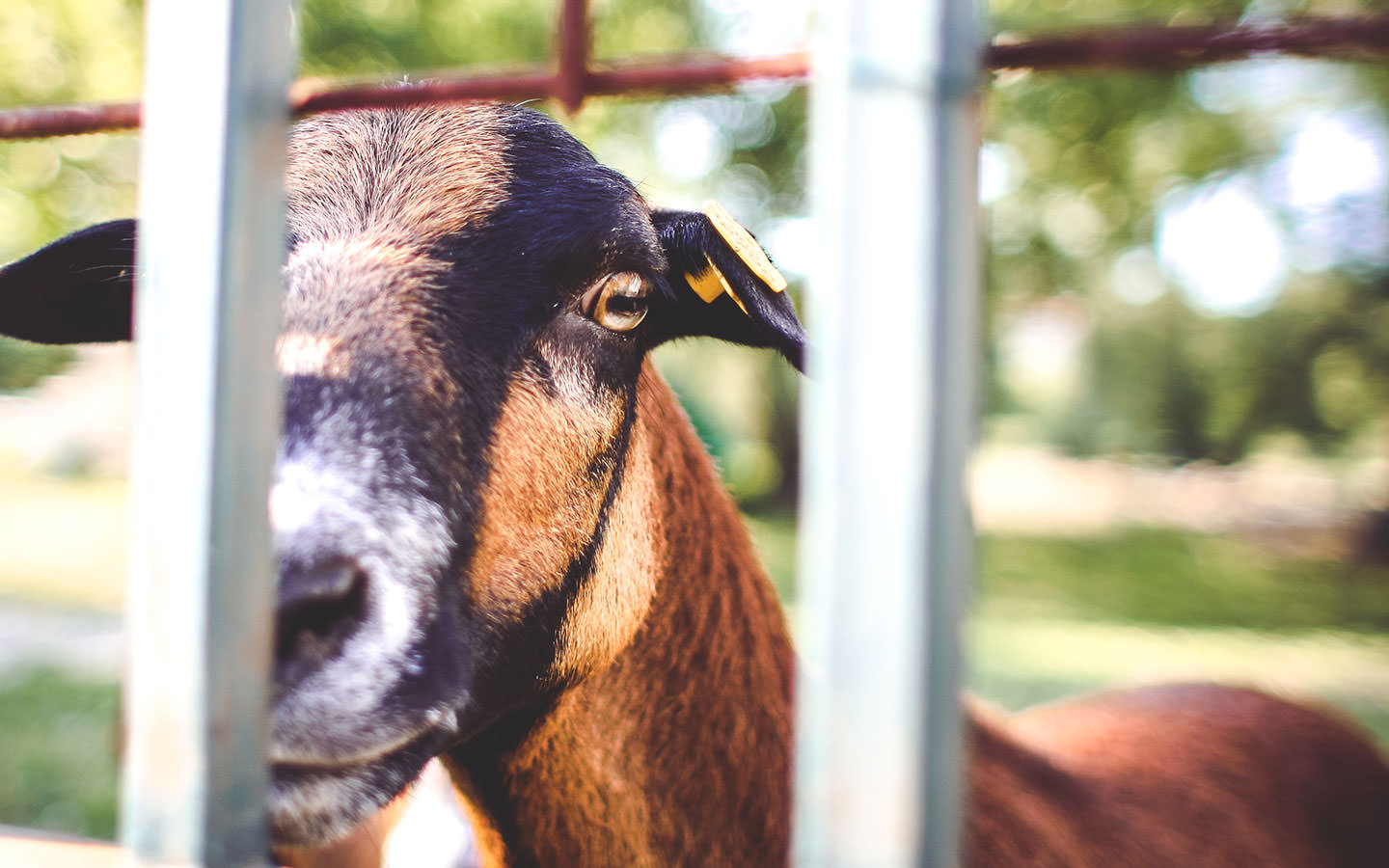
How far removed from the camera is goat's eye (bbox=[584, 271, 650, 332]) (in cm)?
189

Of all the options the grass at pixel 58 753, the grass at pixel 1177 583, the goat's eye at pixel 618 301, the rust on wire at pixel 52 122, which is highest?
the rust on wire at pixel 52 122

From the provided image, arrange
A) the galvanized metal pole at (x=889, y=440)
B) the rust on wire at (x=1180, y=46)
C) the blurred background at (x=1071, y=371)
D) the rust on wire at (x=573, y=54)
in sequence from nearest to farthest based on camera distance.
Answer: the galvanized metal pole at (x=889, y=440) → the rust on wire at (x=1180, y=46) → the rust on wire at (x=573, y=54) → the blurred background at (x=1071, y=371)

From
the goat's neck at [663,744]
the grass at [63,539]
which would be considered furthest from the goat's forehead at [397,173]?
the grass at [63,539]

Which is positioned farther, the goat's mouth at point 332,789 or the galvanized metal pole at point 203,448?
the goat's mouth at point 332,789

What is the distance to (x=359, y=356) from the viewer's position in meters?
1.53

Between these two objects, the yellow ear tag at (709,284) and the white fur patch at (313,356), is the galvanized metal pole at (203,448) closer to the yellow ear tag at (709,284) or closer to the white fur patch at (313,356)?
the white fur patch at (313,356)

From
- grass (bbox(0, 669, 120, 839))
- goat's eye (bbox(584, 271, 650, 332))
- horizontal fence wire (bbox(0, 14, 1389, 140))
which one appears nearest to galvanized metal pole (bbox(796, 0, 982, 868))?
horizontal fence wire (bbox(0, 14, 1389, 140))

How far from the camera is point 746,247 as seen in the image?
1.82 metres

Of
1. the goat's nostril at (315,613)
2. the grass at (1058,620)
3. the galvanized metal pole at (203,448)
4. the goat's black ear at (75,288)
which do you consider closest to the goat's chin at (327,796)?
the goat's nostril at (315,613)

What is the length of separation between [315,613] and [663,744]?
0.89 m

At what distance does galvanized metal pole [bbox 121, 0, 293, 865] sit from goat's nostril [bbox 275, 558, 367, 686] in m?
0.29

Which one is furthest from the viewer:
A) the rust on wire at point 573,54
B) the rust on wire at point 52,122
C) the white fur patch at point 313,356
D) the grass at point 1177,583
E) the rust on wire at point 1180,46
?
the grass at point 1177,583

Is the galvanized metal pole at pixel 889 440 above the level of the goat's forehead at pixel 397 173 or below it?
below

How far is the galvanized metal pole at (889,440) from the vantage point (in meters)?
0.84
